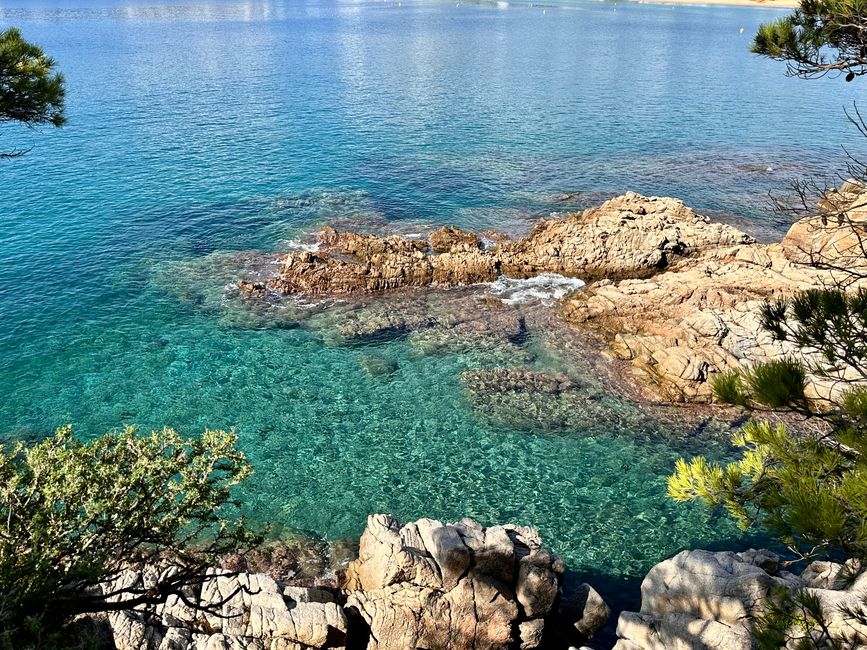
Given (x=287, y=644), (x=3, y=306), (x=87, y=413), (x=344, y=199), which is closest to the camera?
(x=287, y=644)

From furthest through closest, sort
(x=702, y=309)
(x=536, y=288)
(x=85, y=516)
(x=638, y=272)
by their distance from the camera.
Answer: (x=638, y=272) → (x=536, y=288) → (x=702, y=309) → (x=85, y=516)

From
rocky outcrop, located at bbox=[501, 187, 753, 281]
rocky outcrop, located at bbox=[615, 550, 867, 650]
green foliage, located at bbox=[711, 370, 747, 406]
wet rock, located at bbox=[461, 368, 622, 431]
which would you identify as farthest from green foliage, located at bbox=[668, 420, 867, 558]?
rocky outcrop, located at bbox=[501, 187, 753, 281]

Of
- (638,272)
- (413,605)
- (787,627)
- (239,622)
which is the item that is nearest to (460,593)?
(413,605)

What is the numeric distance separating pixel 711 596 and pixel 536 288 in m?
24.3

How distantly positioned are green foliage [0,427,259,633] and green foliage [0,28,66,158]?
7799mm

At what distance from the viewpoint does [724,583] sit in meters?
15.5

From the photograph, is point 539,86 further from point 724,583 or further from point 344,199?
point 724,583

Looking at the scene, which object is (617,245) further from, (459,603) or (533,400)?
(459,603)

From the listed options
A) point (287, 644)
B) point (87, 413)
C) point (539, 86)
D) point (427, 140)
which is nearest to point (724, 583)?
point (287, 644)

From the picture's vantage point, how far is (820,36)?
1338cm

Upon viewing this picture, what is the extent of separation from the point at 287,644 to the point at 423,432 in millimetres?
11824

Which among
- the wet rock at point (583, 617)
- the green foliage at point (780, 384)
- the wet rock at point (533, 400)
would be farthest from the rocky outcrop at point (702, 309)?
the green foliage at point (780, 384)

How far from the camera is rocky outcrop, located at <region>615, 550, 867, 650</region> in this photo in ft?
47.0

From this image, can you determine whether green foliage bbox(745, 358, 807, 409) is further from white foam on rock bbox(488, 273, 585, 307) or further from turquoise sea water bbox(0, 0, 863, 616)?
white foam on rock bbox(488, 273, 585, 307)
